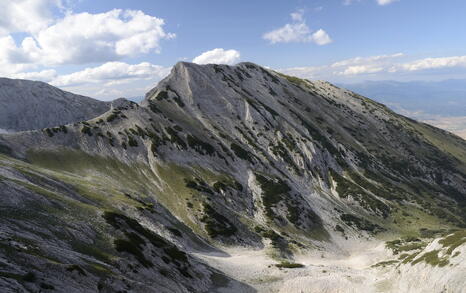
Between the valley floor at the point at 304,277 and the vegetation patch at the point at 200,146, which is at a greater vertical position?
the vegetation patch at the point at 200,146

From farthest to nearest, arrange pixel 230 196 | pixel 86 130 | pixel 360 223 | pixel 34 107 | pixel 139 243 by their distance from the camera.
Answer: pixel 34 107
pixel 360 223
pixel 86 130
pixel 230 196
pixel 139 243

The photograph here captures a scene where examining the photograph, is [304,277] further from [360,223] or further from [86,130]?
[86,130]

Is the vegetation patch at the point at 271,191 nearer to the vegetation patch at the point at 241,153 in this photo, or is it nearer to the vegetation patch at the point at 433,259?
the vegetation patch at the point at 241,153

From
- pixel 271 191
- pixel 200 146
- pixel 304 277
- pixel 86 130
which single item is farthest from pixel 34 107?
pixel 304 277

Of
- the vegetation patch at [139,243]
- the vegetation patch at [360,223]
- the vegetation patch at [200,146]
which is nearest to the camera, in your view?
the vegetation patch at [139,243]

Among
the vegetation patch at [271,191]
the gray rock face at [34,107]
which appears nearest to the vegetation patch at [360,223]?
the vegetation patch at [271,191]

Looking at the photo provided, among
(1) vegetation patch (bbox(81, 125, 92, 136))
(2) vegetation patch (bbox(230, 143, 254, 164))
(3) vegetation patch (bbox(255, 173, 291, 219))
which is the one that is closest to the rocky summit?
(1) vegetation patch (bbox(81, 125, 92, 136))

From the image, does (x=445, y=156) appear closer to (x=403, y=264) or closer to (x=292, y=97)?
(x=292, y=97)
